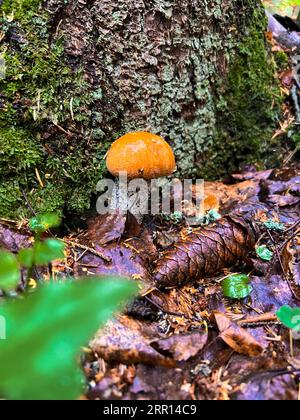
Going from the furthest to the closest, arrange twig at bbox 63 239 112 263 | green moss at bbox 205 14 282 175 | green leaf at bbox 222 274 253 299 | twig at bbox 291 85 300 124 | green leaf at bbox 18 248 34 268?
1. twig at bbox 291 85 300 124
2. green moss at bbox 205 14 282 175
3. twig at bbox 63 239 112 263
4. green leaf at bbox 222 274 253 299
5. green leaf at bbox 18 248 34 268

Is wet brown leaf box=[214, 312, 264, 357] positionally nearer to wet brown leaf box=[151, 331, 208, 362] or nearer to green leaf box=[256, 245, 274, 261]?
wet brown leaf box=[151, 331, 208, 362]

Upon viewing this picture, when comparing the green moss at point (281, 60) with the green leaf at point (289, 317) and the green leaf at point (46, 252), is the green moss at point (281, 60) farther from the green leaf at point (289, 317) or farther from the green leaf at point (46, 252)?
the green leaf at point (46, 252)

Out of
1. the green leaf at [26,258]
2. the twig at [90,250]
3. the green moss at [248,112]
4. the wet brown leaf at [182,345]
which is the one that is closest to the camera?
→ the green leaf at [26,258]

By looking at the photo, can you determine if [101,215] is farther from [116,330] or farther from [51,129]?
[116,330]

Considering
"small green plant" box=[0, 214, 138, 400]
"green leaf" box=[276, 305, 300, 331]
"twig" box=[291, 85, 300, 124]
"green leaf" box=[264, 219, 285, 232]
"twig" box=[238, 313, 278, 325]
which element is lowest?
"twig" box=[238, 313, 278, 325]

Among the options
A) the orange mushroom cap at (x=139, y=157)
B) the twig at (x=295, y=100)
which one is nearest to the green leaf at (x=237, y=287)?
the orange mushroom cap at (x=139, y=157)

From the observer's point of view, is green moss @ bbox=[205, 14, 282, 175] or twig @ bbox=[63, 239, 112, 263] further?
green moss @ bbox=[205, 14, 282, 175]

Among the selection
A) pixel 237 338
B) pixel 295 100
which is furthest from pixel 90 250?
pixel 295 100

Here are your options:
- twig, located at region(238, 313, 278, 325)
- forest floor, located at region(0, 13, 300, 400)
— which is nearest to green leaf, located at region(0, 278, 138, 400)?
forest floor, located at region(0, 13, 300, 400)

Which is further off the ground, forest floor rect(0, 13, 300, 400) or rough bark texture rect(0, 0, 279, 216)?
rough bark texture rect(0, 0, 279, 216)
